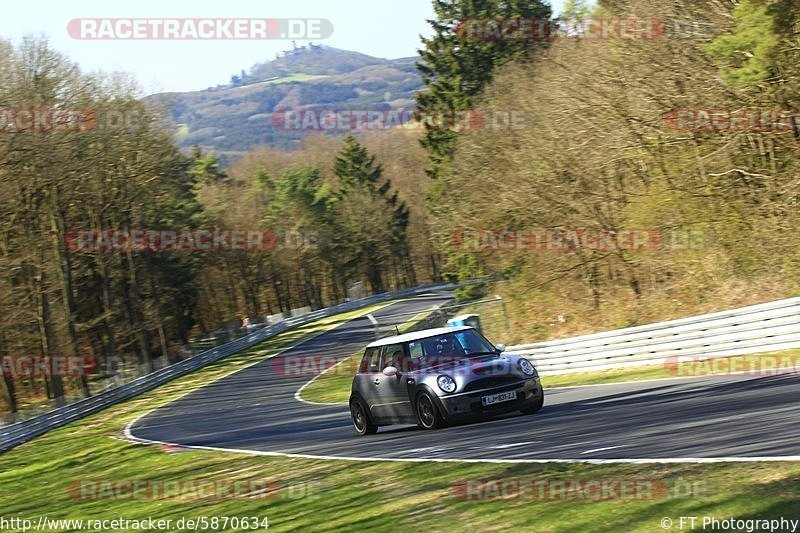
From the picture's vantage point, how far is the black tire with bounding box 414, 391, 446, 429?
1506 cm

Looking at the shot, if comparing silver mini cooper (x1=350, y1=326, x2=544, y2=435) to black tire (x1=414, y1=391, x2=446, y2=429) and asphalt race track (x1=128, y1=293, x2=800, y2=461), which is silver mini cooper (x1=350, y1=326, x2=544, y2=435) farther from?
asphalt race track (x1=128, y1=293, x2=800, y2=461)

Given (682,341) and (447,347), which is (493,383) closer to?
(447,347)

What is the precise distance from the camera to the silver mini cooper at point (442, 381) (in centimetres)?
1479

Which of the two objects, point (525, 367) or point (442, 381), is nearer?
point (442, 381)

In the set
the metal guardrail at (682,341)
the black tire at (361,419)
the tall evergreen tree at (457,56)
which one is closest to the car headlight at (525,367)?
the black tire at (361,419)

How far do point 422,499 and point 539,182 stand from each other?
27289 mm

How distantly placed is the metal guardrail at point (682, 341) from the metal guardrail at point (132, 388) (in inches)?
733

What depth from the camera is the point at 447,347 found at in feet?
51.5

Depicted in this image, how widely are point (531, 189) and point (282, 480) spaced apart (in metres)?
24.5

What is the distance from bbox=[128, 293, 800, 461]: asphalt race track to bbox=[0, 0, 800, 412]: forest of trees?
1070cm

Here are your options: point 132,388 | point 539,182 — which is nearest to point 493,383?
point 539,182

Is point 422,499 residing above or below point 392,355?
below

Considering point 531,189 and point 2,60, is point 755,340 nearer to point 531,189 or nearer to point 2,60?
point 531,189

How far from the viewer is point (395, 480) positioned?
10992 mm
